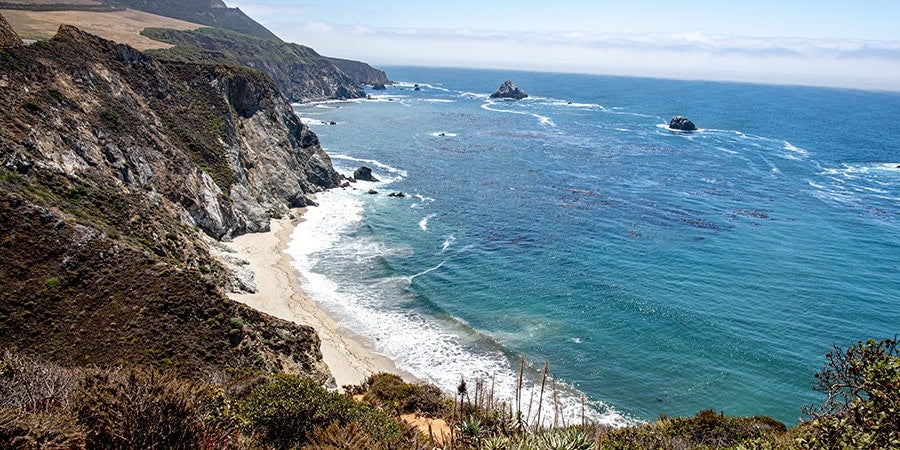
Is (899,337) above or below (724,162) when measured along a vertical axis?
below

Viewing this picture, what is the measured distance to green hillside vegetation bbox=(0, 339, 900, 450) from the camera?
12.6 m

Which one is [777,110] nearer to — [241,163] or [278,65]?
[278,65]

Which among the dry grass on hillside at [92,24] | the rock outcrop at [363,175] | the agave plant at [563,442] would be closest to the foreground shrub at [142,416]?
the agave plant at [563,442]

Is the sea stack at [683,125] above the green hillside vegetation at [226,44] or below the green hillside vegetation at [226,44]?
below

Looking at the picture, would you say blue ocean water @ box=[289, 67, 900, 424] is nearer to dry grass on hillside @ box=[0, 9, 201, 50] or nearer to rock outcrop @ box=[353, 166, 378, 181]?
rock outcrop @ box=[353, 166, 378, 181]

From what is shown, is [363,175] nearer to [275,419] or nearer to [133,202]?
[133,202]

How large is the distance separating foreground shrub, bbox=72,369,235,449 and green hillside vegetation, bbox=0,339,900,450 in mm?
24

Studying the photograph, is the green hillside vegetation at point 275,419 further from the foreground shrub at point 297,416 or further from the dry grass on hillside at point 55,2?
the dry grass on hillside at point 55,2

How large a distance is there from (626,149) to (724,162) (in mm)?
18572

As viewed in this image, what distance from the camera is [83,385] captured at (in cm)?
1473

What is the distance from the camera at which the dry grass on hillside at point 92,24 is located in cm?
9444

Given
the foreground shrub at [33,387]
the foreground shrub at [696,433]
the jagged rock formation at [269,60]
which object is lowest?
the foreground shrub at [696,433]

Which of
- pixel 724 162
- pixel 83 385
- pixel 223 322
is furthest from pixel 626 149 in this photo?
pixel 83 385

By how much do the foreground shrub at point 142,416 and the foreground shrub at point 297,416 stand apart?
13.9ft
